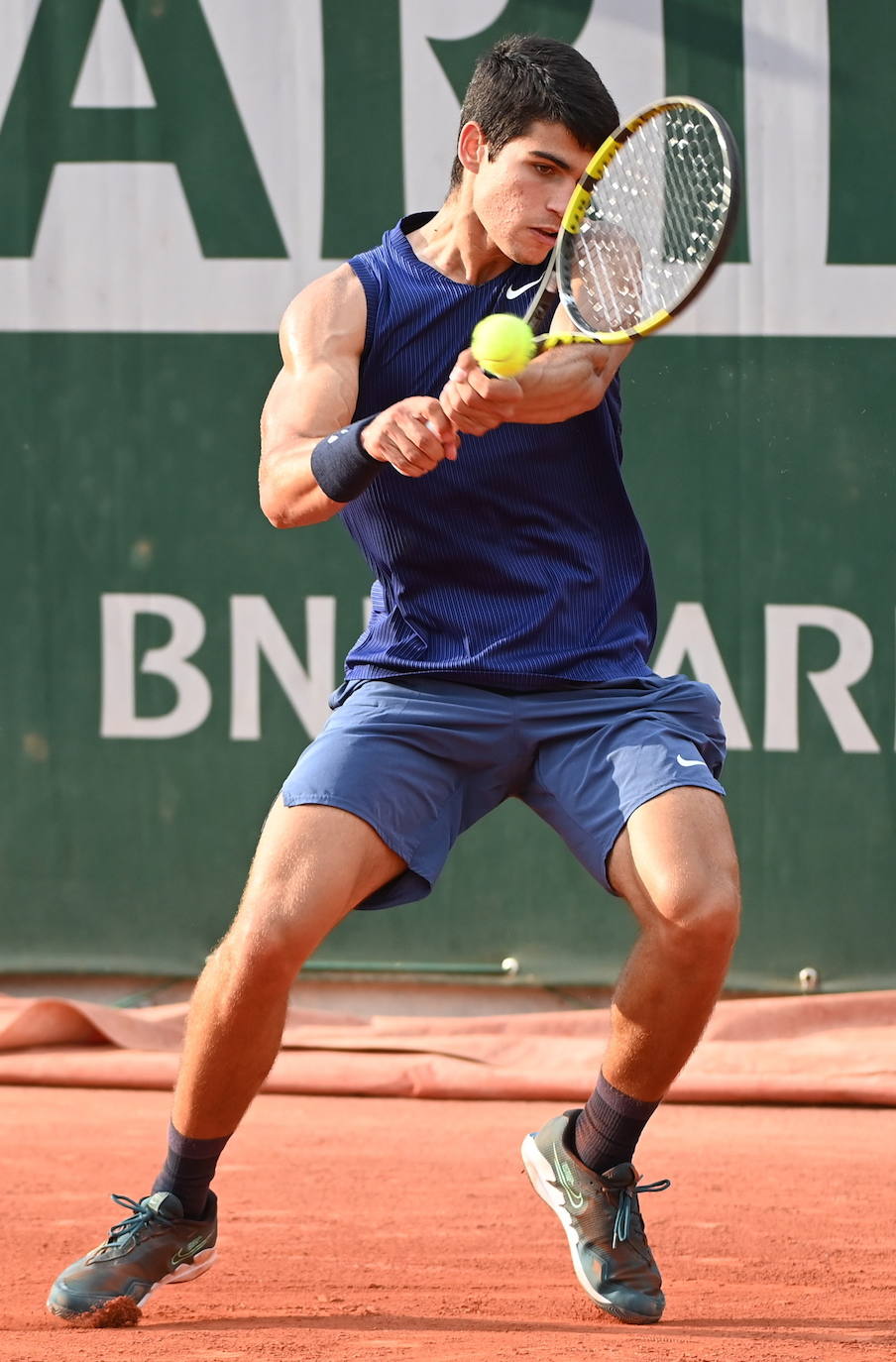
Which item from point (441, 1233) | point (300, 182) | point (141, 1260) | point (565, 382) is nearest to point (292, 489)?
point (565, 382)

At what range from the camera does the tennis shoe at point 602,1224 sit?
2510 millimetres

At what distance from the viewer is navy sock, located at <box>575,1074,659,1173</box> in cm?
258

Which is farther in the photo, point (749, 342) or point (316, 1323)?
point (749, 342)

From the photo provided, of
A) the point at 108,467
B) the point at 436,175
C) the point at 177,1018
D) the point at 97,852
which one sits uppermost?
the point at 436,175

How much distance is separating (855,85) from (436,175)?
1.08 metres

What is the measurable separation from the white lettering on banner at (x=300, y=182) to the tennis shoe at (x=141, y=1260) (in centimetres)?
Result: 279

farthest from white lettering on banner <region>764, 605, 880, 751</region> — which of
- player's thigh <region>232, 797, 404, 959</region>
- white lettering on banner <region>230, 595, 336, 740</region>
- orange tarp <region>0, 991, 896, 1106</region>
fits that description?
player's thigh <region>232, 797, 404, 959</region>

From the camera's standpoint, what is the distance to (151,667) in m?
4.84

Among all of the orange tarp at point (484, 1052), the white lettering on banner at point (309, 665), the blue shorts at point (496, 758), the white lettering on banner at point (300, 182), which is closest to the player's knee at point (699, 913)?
the blue shorts at point (496, 758)

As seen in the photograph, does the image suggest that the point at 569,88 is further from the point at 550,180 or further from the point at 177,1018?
the point at 177,1018

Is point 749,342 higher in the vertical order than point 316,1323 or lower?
higher

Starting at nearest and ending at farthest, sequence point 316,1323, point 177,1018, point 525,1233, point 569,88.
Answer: point 316,1323 → point 569,88 → point 525,1233 → point 177,1018

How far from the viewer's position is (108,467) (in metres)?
4.89

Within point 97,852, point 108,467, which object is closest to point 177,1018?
point 97,852
